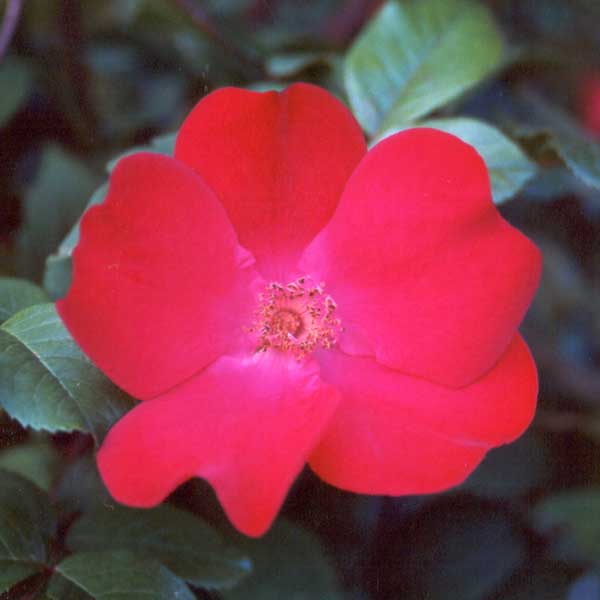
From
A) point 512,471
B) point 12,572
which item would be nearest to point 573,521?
point 512,471

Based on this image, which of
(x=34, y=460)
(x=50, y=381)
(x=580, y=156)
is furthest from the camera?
(x=34, y=460)

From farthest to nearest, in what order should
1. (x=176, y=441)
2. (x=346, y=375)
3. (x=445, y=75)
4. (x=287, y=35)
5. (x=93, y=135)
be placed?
(x=287, y=35), (x=93, y=135), (x=445, y=75), (x=346, y=375), (x=176, y=441)

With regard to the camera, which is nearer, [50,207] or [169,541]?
[169,541]

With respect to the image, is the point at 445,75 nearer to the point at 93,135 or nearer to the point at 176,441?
the point at 93,135

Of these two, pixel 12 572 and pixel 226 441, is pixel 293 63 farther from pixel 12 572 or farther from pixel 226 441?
pixel 12 572

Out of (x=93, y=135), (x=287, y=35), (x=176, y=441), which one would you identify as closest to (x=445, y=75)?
(x=287, y=35)

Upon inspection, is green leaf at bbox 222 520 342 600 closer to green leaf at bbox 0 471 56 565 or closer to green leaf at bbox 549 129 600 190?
green leaf at bbox 0 471 56 565
